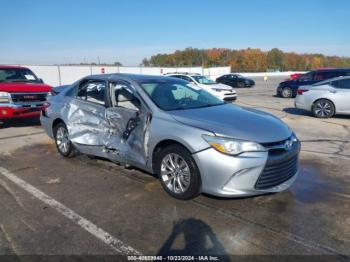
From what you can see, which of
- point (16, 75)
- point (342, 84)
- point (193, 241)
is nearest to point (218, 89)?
point (342, 84)

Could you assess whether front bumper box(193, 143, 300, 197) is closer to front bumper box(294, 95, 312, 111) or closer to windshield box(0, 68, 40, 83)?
windshield box(0, 68, 40, 83)

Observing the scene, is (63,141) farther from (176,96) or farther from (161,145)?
(161,145)

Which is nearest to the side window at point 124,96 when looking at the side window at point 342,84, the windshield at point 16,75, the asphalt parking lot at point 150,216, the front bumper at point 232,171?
the asphalt parking lot at point 150,216

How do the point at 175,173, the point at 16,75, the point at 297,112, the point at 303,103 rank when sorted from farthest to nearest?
the point at 297,112 < the point at 303,103 < the point at 16,75 < the point at 175,173

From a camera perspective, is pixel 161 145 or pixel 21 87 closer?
pixel 161 145

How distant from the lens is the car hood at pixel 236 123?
390cm

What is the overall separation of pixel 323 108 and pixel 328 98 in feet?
1.26

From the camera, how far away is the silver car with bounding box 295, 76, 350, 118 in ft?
36.3

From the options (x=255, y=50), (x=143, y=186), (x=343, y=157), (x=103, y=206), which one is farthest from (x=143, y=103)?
(x=255, y=50)

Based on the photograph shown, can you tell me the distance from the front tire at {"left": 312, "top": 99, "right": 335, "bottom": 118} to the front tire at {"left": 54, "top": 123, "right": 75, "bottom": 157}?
28.9 ft

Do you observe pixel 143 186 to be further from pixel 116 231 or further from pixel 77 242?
pixel 77 242

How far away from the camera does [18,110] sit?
9.27 meters

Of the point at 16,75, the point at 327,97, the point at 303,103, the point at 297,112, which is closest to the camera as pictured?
the point at 16,75

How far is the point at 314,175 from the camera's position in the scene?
5.36 metres
